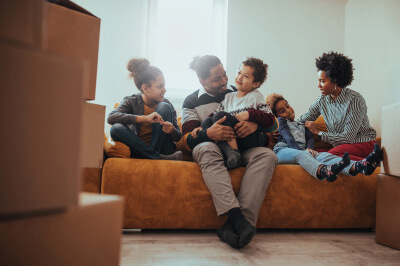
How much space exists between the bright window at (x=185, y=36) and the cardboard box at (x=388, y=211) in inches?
84.7

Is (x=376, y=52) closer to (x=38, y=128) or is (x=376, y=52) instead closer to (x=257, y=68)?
(x=257, y=68)

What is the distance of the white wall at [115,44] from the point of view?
2.94 meters

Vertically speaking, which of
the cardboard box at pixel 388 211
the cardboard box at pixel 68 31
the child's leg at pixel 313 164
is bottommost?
the cardboard box at pixel 388 211

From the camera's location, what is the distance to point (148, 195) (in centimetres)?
146

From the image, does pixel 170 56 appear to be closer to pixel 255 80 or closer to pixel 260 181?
pixel 255 80

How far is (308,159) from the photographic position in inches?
64.2

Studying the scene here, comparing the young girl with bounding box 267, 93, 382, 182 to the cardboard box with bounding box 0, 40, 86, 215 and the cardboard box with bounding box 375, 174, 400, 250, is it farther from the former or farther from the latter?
the cardboard box with bounding box 0, 40, 86, 215

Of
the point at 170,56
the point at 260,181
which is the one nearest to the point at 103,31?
the point at 170,56

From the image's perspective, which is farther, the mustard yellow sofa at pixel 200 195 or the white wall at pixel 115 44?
the white wall at pixel 115 44

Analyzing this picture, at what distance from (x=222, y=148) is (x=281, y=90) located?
6.52ft

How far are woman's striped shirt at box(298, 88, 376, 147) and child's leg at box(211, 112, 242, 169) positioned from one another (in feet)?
2.39

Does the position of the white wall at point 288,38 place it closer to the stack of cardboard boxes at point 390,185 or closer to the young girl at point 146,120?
the young girl at point 146,120

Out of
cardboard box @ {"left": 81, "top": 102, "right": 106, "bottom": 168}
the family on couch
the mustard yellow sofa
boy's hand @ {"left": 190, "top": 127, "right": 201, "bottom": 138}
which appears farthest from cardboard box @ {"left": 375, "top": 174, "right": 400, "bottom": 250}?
cardboard box @ {"left": 81, "top": 102, "right": 106, "bottom": 168}

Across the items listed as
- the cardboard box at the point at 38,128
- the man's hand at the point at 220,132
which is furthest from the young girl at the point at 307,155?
the cardboard box at the point at 38,128
